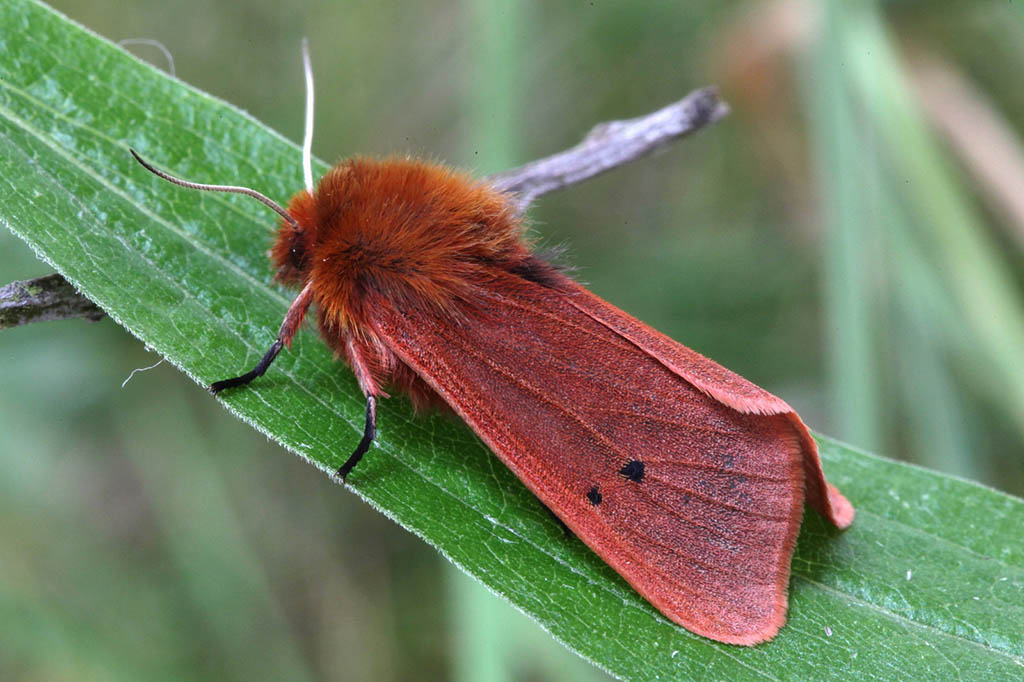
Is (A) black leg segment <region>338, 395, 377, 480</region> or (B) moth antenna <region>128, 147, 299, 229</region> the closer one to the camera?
(A) black leg segment <region>338, 395, 377, 480</region>

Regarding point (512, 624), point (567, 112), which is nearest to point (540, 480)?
point (512, 624)

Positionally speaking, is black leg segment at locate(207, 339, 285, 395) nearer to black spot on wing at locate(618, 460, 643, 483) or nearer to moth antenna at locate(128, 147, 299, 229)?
moth antenna at locate(128, 147, 299, 229)

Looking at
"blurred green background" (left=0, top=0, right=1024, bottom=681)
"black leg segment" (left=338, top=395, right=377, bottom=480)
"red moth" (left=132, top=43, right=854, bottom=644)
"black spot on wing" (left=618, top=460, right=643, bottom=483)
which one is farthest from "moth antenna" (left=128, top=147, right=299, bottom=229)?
"blurred green background" (left=0, top=0, right=1024, bottom=681)

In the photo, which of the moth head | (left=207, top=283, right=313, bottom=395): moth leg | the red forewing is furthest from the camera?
the moth head

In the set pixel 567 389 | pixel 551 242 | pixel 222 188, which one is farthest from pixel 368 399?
pixel 551 242

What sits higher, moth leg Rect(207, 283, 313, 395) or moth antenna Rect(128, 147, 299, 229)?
moth antenna Rect(128, 147, 299, 229)

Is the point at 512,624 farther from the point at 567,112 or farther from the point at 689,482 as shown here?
the point at 567,112

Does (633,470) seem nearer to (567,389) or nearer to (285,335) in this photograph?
(567,389)
